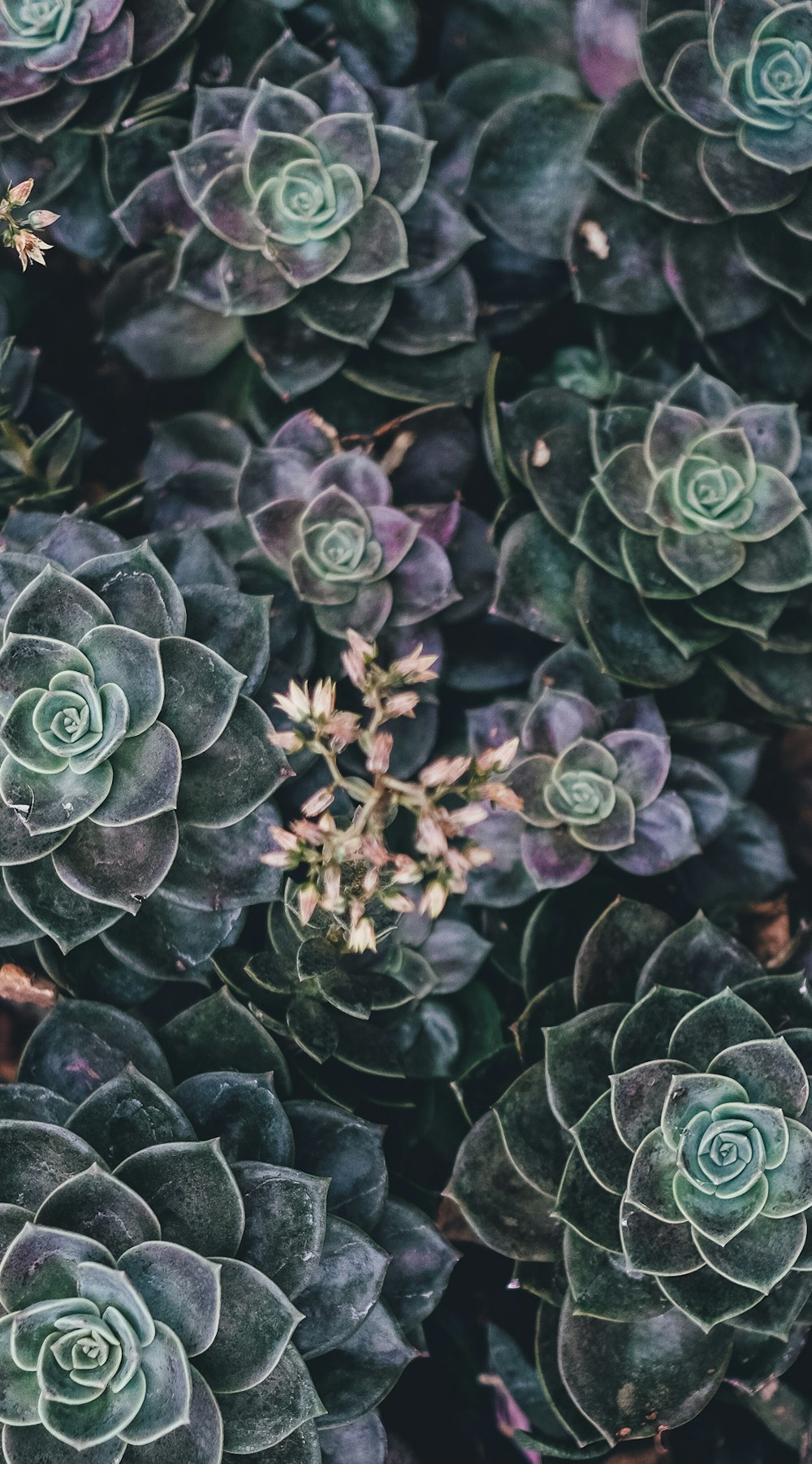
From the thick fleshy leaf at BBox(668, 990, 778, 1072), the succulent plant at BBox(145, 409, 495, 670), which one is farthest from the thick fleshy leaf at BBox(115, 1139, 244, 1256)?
the succulent plant at BBox(145, 409, 495, 670)

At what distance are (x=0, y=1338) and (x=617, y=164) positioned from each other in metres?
1.80

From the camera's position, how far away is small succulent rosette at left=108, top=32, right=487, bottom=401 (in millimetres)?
1694

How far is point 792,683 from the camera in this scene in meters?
1.73

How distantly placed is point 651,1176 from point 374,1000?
410 mm

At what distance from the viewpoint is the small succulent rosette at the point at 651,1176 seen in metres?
1.40

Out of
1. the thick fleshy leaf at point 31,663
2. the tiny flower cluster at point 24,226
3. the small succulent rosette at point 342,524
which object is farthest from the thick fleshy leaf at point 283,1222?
the tiny flower cluster at point 24,226

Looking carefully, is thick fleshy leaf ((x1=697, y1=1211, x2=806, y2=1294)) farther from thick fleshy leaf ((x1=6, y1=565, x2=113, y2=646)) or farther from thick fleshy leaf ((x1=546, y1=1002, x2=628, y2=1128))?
thick fleshy leaf ((x1=6, y1=565, x2=113, y2=646))

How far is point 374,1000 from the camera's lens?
5.00 ft

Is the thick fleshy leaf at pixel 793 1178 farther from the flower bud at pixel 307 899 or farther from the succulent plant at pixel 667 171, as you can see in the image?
the succulent plant at pixel 667 171

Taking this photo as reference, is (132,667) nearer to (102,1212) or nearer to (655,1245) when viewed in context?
(102,1212)

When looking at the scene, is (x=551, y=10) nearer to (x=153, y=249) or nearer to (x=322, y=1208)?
(x=153, y=249)

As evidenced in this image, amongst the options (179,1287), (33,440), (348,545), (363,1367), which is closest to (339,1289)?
(363,1367)

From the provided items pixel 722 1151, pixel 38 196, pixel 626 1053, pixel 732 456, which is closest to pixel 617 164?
pixel 732 456

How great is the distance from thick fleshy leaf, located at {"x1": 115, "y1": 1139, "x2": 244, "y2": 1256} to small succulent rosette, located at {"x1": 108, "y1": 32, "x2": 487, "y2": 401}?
1.08 metres
